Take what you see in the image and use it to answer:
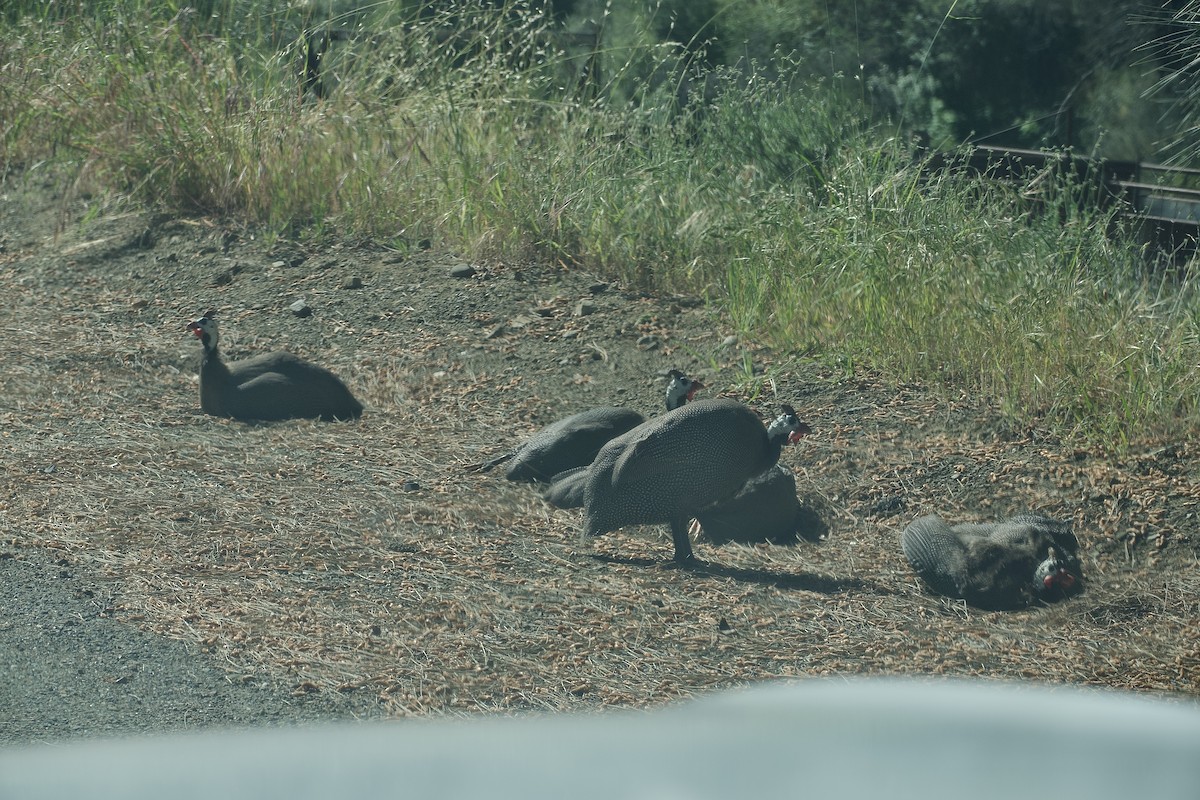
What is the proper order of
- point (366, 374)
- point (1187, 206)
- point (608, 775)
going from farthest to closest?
point (1187, 206) < point (366, 374) < point (608, 775)

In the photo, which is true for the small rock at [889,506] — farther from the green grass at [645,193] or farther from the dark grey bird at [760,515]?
the green grass at [645,193]

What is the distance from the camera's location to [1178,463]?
16.0ft

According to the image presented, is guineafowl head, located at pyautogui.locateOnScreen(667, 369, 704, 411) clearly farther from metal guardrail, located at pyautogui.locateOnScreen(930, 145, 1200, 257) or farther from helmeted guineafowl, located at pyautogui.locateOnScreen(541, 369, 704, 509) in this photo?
metal guardrail, located at pyautogui.locateOnScreen(930, 145, 1200, 257)

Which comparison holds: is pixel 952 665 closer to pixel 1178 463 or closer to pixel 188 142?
pixel 1178 463

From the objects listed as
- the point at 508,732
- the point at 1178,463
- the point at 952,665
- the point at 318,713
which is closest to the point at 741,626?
the point at 952,665

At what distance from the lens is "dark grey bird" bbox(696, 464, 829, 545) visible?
15.2 ft

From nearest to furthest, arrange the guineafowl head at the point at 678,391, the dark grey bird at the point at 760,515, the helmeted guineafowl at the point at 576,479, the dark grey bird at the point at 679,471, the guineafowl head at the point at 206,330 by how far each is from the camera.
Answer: the dark grey bird at the point at 679,471, the dark grey bird at the point at 760,515, the helmeted guineafowl at the point at 576,479, the guineafowl head at the point at 678,391, the guineafowl head at the point at 206,330

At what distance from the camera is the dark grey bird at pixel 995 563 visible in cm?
417

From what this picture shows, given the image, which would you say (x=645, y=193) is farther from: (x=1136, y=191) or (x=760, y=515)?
(x=1136, y=191)

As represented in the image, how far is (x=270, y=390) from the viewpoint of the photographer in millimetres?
5609

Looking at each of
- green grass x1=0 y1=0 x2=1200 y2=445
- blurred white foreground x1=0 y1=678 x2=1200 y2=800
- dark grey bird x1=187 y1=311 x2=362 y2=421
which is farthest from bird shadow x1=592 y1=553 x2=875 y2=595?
blurred white foreground x1=0 y1=678 x2=1200 y2=800

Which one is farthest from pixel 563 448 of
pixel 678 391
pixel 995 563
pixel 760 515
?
pixel 995 563

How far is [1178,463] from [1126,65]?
732 cm

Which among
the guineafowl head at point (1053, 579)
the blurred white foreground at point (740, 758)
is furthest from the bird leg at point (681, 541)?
the blurred white foreground at point (740, 758)
